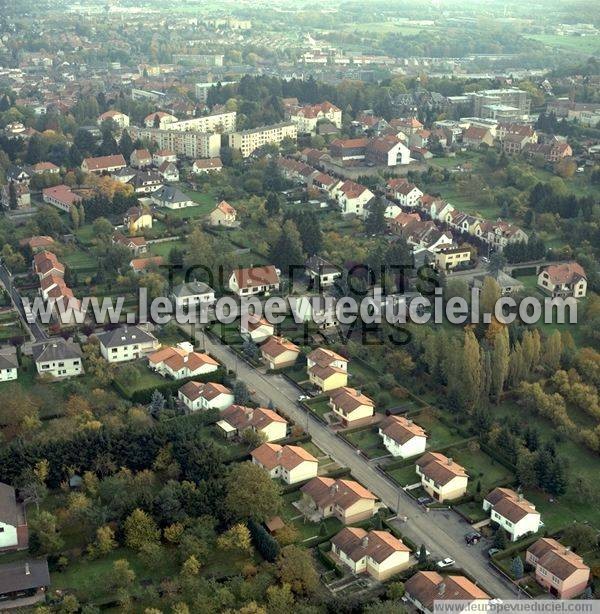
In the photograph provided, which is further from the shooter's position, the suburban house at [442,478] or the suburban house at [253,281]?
the suburban house at [253,281]

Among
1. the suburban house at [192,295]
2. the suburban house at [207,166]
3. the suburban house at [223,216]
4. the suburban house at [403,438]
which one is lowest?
the suburban house at [403,438]

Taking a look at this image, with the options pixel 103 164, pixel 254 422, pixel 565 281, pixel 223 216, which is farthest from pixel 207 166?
pixel 254 422

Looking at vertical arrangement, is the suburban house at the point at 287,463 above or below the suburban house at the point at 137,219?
below

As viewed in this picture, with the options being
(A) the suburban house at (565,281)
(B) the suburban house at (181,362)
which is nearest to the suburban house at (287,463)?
(B) the suburban house at (181,362)

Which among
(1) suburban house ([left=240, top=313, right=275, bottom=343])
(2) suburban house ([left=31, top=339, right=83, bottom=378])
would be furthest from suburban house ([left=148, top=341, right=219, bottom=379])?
(2) suburban house ([left=31, top=339, right=83, bottom=378])

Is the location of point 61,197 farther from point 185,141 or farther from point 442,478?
point 442,478

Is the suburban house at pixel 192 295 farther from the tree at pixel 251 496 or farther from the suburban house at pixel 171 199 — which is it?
the tree at pixel 251 496
